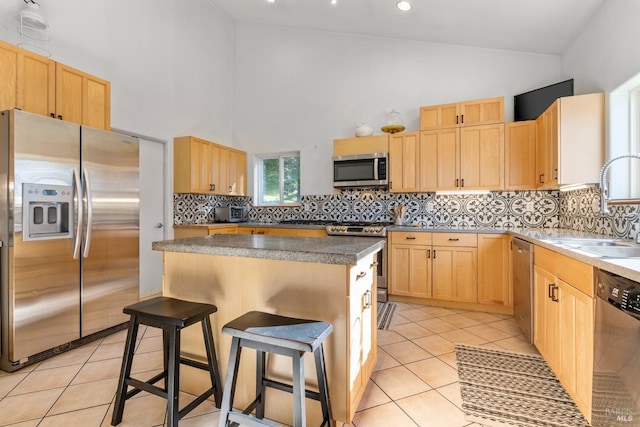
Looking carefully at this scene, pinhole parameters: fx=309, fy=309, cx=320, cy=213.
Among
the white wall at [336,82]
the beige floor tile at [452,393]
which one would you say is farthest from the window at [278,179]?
the beige floor tile at [452,393]

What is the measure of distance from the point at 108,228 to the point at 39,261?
1.79 ft

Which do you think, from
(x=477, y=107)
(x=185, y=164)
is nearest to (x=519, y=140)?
(x=477, y=107)

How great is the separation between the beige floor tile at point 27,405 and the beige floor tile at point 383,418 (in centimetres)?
174

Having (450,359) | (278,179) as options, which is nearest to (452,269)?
(450,359)

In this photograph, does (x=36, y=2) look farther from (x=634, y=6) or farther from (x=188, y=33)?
(x=634, y=6)

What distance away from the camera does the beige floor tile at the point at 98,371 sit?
2.04 metres

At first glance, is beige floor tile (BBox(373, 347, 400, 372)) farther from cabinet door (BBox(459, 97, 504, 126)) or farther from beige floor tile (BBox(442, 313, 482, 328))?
cabinet door (BBox(459, 97, 504, 126))

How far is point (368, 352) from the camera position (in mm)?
1895

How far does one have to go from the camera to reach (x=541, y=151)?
318cm

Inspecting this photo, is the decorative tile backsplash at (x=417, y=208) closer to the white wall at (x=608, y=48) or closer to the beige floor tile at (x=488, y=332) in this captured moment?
the white wall at (x=608, y=48)

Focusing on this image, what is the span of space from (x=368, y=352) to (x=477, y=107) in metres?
3.18

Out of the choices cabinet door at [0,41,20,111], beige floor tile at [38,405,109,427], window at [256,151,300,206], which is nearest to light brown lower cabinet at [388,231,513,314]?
window at [256,151,300,206]

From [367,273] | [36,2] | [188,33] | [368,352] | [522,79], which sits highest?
[188,33]

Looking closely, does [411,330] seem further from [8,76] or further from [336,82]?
[8,76]
